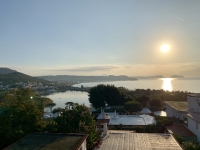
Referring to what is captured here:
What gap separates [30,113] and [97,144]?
570cm

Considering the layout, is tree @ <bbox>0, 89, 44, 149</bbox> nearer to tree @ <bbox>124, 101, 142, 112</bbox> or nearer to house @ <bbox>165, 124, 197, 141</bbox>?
house @ <bbox>165, 124, 197, 141</bbox>

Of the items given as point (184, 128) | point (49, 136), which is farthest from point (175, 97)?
point (49, 136)

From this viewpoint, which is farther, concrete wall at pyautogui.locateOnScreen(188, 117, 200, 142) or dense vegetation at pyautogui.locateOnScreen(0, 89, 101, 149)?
concrete wall at pyautogui.locateOnScreen(188, 117, 200, 142)

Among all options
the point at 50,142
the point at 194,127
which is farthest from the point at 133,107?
the point at 50,142

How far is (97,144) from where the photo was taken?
12.1 meters

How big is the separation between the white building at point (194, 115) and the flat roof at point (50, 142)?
11.1 metres

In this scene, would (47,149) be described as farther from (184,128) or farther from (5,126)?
(184,128)

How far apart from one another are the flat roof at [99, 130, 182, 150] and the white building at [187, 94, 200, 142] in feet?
14.0

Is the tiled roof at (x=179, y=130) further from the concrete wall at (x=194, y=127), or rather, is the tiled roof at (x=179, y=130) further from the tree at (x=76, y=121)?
the tree at (x=76, y=121)

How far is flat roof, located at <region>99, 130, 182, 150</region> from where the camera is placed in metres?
11.4

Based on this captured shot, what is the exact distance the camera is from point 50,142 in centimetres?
967

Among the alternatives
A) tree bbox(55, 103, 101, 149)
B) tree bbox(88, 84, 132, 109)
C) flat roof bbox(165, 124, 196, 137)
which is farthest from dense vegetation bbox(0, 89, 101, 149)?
tree bbox(88, 84, 132, 109)

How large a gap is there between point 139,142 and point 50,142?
19.0 feet

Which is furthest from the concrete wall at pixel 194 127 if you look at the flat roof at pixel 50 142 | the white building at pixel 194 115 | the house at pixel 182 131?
the flat roof at pixel 50 142
